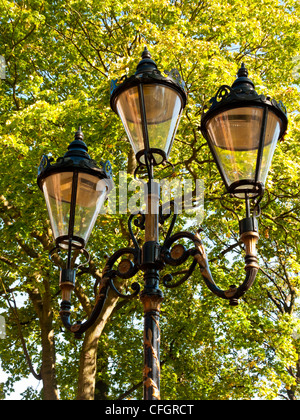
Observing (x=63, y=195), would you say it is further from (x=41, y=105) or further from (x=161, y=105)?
(x=41, y=105)

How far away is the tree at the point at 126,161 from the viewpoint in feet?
34.8

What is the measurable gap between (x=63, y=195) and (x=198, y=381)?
1208 cm

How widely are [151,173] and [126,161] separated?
11.0 metres

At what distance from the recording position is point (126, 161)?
14414mm

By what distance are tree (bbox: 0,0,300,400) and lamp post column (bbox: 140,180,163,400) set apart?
21.0 feet

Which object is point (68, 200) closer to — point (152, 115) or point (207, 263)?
point (152, 115)

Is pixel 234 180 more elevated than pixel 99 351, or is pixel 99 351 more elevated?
pixel 99 351

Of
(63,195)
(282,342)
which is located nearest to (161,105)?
(63,195)

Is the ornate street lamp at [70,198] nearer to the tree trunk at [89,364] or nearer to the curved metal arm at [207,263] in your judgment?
the curved metal arm at [207,263]

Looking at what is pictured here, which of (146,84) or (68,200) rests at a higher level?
(146,84)

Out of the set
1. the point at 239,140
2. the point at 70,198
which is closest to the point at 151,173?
the point at 239,140

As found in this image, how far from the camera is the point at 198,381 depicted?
14.6 metres

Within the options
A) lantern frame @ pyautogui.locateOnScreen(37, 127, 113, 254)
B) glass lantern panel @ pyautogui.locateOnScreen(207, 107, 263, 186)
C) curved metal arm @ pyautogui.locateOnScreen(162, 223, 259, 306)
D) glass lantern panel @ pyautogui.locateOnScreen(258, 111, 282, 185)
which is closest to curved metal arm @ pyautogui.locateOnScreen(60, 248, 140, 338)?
curved metal arm @ pyautogui.locateOnScreen(162, 223, 259, 306)

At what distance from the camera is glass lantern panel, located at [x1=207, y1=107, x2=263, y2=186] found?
334 cm
